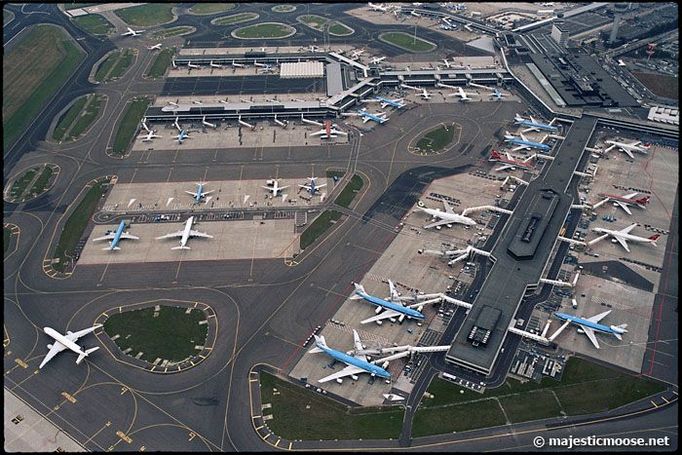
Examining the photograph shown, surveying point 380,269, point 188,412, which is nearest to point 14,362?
point 188,412

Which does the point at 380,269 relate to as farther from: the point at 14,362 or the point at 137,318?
the point at 14,362

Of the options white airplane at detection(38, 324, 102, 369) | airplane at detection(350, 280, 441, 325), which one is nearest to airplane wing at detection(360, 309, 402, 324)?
airplane at detection(350, 280, 441, 325)

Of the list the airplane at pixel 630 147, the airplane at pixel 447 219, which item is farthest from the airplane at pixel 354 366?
the airplane at pixel 630 147

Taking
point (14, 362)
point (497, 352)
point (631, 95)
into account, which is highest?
point (631, 95)

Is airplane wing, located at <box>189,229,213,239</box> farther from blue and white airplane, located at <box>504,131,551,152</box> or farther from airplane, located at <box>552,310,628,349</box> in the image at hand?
blue and white airplane, located at <box>504,131,551,152</box>

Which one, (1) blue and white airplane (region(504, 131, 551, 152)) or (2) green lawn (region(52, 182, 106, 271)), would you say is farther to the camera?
(1) blue and white airplane (region(504, 131, 551, 152))

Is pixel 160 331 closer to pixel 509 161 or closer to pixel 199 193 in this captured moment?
pixel 199 193

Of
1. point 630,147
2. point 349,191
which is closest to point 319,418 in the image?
point 349,191
